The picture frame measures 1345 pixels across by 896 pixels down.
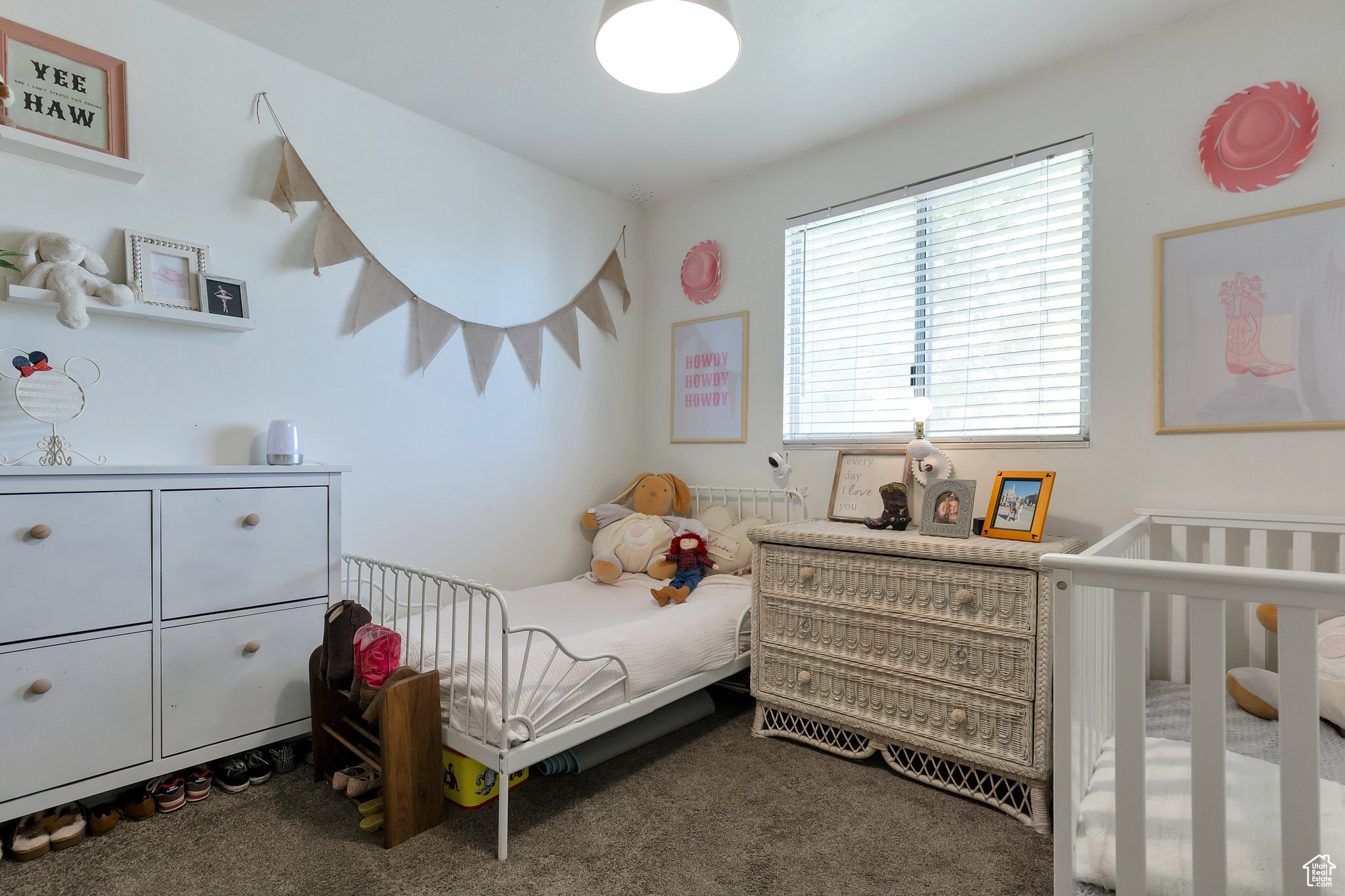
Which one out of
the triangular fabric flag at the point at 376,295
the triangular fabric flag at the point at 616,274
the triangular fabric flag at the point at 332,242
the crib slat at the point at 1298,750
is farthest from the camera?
the triangular fabric flag at the point at 616,274

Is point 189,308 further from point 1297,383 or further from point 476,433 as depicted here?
point 1297,383

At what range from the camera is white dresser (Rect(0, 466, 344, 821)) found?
166cm

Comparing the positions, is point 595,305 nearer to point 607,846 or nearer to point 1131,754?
point 607,846

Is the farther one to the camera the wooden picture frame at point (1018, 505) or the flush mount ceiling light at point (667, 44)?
the wooden picture frame at point (1018, 505)

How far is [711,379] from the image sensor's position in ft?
11.0

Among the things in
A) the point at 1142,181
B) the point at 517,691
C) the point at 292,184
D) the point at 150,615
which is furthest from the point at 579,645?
the point at 1142,181

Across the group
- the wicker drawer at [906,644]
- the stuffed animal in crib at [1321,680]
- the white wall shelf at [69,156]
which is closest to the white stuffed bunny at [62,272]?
the white wall shelf at [69,156]

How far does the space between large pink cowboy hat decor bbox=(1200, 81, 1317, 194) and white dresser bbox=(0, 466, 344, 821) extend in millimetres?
2907

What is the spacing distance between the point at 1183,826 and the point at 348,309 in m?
2.73

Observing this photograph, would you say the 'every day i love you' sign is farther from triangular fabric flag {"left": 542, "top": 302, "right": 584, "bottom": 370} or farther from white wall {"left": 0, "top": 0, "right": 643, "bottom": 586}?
triangular fabric flag {"left": 542, "top": 302, "right": 584, "bottom": 370}

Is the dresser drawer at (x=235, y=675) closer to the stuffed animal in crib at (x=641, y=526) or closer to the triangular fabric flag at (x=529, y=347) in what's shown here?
the stuffed animal in crib at (x=641, y=526)

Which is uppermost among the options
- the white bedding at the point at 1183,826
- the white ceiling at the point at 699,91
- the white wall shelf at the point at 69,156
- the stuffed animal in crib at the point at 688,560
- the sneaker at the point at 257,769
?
Answer: the white ceiling at the point at 699,91

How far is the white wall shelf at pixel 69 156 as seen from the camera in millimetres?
1792

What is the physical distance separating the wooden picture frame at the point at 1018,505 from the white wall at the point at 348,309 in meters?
1.91
